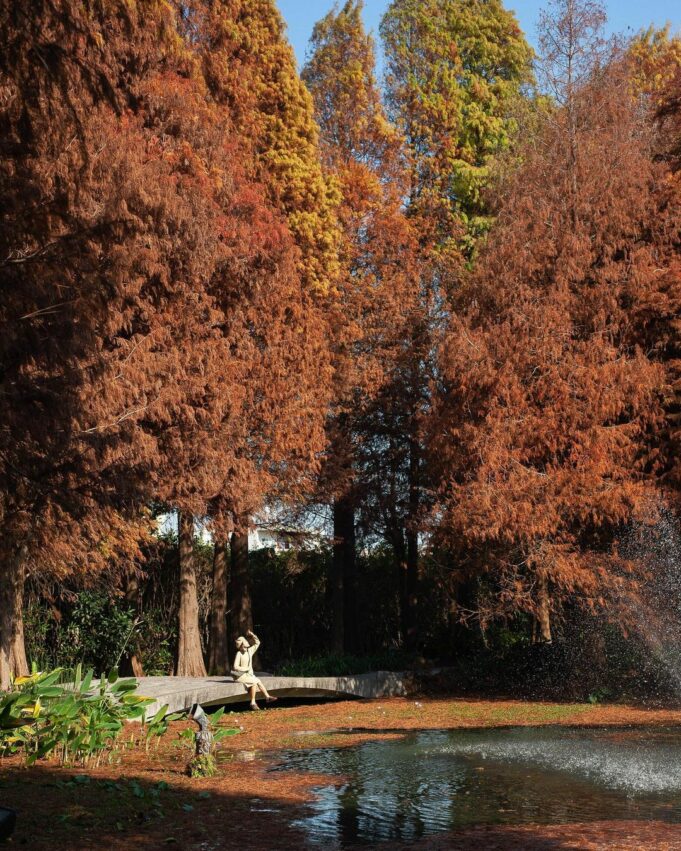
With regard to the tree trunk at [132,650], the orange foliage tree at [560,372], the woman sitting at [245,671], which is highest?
the orange foliage tree at [560,372]

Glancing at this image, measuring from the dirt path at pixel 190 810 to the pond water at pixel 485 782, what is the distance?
12.4 inches

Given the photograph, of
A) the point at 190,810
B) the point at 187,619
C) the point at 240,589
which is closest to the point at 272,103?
the point at 240,589

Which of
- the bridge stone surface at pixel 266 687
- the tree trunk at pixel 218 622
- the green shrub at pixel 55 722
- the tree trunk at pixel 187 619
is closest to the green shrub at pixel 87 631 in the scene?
the tree trunk at pixel 187 619

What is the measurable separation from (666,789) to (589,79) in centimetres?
1587

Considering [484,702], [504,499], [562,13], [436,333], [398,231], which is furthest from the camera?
[398,231]

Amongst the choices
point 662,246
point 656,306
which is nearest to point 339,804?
point 656,306

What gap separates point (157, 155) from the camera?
17.7 m

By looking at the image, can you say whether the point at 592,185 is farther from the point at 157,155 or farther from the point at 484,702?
the point at 484,702

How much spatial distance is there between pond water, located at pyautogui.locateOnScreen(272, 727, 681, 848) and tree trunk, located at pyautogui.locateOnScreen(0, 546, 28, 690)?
5.48m

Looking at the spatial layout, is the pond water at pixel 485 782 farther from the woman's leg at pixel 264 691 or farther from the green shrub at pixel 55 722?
the woman's leg at pixel 264 691

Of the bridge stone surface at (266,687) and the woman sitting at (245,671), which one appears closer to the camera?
the bridge stone surface at (266,687)

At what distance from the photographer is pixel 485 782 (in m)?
9.43

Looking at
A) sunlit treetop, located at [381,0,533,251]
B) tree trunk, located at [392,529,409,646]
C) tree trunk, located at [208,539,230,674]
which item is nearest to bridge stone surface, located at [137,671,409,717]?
tree trunk, located at [208,539,230,674]

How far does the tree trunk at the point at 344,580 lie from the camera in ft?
75.9
